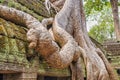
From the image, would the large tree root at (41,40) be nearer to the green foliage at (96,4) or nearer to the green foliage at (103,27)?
the green foliage at (96,4)

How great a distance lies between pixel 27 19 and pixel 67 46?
101 cm

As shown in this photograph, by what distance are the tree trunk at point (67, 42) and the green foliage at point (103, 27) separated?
1475cm

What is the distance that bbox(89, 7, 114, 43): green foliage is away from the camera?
71.6 feet

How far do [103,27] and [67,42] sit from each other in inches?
702

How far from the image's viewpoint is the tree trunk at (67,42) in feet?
12.4

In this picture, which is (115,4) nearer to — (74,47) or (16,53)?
(74,47)

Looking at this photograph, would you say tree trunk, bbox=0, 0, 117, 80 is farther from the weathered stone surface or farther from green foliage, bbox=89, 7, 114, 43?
green foliage, bbox=89, 7, 114, 43

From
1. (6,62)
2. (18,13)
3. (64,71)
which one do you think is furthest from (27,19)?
(64,71)

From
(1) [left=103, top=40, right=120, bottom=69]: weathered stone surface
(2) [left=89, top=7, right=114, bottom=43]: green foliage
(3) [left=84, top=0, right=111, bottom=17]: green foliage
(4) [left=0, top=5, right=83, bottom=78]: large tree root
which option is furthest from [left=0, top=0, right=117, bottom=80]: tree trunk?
(2) [left=89, top=7, right=114, bottom=43]: green foliage

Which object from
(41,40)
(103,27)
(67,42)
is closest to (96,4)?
(103,27)

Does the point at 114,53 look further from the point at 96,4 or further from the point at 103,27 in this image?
the point at 103,27

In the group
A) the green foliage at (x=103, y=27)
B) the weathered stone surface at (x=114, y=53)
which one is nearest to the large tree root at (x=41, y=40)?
the weathered stone surface at (x=114, y=53)

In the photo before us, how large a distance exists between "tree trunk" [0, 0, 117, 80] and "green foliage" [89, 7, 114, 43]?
48.4 ft

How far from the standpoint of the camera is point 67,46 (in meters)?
4.69
